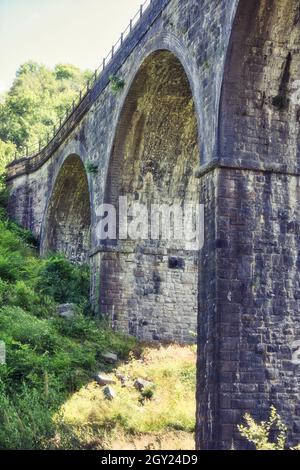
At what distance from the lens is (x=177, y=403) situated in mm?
14609

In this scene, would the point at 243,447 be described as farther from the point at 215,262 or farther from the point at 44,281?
the point at 44,281

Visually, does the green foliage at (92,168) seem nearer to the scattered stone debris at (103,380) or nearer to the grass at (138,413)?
the grass at (138,413)

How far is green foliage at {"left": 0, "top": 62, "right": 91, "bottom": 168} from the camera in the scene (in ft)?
163

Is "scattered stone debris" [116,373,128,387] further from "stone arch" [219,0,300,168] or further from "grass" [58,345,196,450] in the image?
"stone arch" [219,0,300,168]

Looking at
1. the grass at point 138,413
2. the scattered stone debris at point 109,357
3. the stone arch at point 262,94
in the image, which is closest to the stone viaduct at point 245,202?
the stone arch at point 262,94

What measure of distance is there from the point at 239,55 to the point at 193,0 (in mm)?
2734

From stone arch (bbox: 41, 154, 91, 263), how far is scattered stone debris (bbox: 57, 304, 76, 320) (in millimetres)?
7918

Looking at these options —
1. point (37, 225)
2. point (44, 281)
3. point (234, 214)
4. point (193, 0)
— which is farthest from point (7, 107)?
point (234, 214)

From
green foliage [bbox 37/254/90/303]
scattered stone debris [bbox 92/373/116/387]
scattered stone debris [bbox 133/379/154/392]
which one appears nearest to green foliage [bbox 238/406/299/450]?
scattered stone debris [bbox 133/379/154/392]

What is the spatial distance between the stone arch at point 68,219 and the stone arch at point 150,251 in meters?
7.52

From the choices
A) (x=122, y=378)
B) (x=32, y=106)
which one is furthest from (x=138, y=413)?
(x=32, y=106)

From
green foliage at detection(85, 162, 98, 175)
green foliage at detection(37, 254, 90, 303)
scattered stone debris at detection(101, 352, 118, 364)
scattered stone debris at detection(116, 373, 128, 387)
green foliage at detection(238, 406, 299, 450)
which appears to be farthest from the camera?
green foliage at detection(85, 162, 98, 175)

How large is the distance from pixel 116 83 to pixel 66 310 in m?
6.23

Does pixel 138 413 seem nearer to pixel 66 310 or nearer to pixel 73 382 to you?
pixel 73 382
